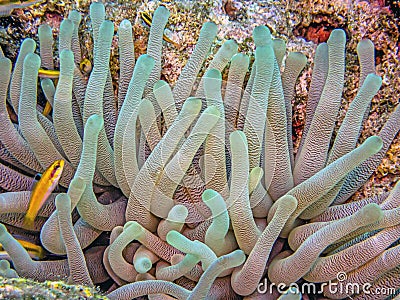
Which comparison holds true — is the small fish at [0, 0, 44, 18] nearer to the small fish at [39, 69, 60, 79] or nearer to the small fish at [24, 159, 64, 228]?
the small fish at [39, 69, 60, 79]

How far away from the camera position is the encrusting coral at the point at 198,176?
57.7 inches

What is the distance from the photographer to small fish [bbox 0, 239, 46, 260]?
1669mm

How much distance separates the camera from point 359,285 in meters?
1.57

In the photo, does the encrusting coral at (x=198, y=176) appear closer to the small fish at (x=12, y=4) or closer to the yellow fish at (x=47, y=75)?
the yellow fish at (x=47, y=75)

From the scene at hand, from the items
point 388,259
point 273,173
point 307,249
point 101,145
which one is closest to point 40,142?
point 101,145

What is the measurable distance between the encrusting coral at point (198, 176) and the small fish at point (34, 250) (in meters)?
0.10

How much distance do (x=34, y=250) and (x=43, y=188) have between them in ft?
0.89

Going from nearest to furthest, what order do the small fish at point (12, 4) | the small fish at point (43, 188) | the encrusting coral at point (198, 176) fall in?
the encrusting coral at point (198, 176), the small fish at point (43, 188), the small fish at point (12, 4)

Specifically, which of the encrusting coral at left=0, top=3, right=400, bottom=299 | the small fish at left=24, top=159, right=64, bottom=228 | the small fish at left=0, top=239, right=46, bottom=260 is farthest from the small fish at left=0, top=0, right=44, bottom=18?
the small fish at left=0, top=239, right=46, bottom=260
